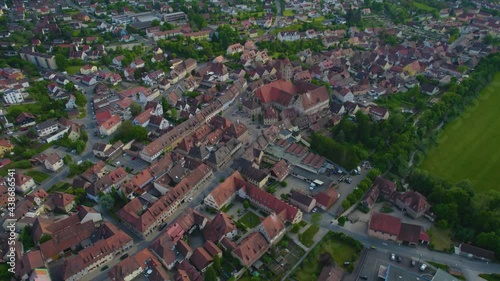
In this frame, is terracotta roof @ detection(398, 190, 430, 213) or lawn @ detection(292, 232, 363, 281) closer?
lawn @ detection(292, 232, 363, 281)

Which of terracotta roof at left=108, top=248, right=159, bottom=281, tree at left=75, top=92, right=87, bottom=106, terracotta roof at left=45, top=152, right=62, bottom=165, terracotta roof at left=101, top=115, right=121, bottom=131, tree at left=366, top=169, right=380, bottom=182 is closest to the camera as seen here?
terracotta roof at left=108, top=248, right=159, bottom=281

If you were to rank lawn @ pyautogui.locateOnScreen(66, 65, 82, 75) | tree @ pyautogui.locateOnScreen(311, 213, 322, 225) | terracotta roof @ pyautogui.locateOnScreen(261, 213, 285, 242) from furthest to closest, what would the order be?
lawn @ pyautogui.locateOnScreen(66, 65, 82, 75) → tree @ pyautogui.locateOnScreen(311, 213, 322, 225) → terracotta roof @ pyautogui.locateOnScreen(261, 213, 285, 242)

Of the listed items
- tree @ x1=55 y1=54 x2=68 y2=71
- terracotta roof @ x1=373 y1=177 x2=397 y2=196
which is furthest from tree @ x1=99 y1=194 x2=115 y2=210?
tree @ x1=55 y1=54 x2=68 y2=71

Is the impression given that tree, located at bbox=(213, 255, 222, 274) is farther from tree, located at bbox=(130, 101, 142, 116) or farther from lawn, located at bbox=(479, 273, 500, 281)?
tree, located at bbox=(130, 101, 142, 116)

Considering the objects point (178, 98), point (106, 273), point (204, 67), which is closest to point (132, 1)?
point (204, 67)

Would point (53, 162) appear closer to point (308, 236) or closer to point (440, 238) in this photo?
point (308, 236)

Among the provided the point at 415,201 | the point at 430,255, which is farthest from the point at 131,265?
the point at 415,201
